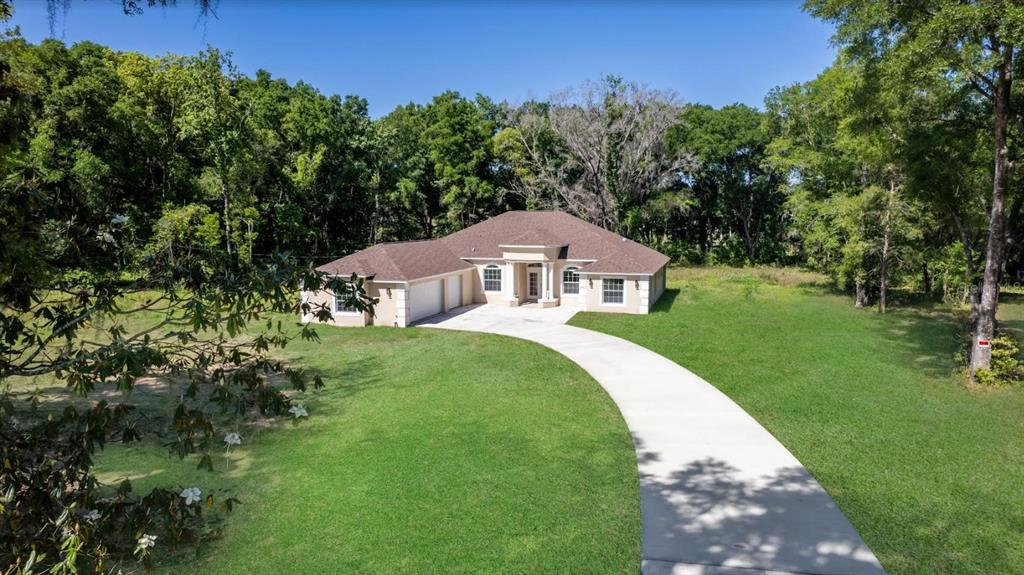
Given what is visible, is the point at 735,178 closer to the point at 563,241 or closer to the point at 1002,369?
the point at 563,241

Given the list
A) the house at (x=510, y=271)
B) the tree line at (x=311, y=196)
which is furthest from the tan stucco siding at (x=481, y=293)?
the tree line at (x=311, y=196)

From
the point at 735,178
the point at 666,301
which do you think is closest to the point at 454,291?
the point at 666,301

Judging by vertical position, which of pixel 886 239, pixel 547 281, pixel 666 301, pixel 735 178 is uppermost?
pixel 735 178

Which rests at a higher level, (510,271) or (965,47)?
(965,47)

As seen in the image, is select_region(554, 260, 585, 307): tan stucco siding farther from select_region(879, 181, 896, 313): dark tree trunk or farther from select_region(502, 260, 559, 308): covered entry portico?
select_region(879, 181, 896, 313): dark tree trunk

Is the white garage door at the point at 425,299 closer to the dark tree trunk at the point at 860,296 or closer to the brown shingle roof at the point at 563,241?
the brown shingle roof at the point at 563,241

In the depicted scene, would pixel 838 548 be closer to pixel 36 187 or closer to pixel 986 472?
pixel 986 472

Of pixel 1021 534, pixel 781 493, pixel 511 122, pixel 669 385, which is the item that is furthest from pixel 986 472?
pixel 511 122
